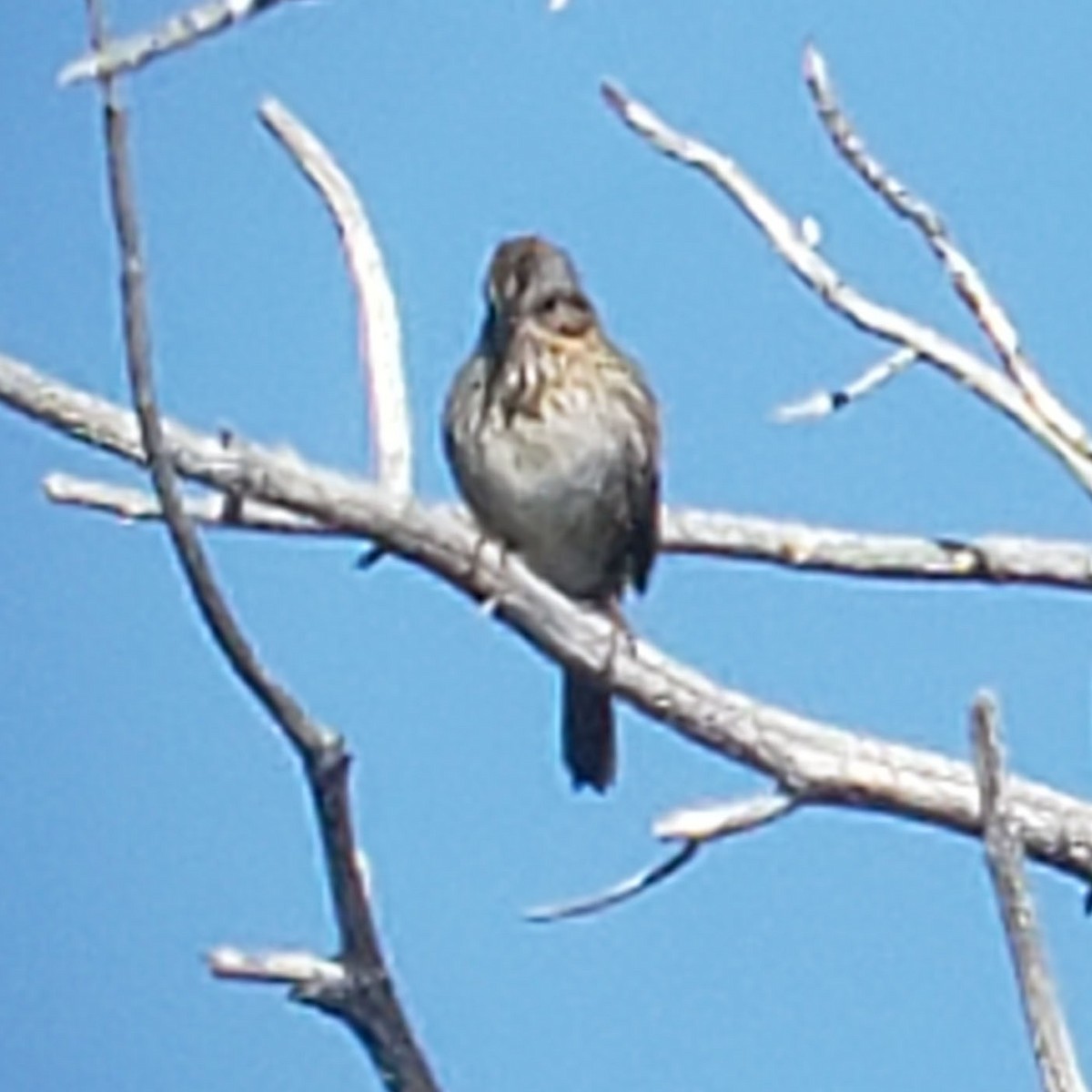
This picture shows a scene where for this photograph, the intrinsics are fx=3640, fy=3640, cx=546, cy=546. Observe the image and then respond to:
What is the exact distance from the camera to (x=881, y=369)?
3.59m

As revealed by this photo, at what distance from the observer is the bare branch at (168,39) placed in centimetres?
230

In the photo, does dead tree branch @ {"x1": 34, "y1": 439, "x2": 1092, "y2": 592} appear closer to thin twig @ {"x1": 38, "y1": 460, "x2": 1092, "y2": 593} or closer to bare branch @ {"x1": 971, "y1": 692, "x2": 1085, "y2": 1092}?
thin twig @ {"x1": 38, "y1": 460, "x2": 1092, "y2": 593}

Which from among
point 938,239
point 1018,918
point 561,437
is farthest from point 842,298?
point 561,437

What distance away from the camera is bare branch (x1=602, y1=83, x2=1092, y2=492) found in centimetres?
318

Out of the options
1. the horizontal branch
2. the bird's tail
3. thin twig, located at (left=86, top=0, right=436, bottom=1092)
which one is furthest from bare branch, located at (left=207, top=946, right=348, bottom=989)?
the bird's tail

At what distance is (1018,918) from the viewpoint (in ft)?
6.78

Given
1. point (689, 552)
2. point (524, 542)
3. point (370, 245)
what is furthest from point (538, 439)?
point (370, 245)

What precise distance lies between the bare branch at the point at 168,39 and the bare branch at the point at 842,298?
1.06 m

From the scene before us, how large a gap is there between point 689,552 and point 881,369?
1.18 feet

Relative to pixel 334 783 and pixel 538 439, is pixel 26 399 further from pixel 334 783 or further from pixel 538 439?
pixel 538 439

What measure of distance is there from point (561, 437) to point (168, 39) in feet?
12.2

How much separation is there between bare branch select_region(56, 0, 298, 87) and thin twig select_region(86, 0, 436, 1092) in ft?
0.08

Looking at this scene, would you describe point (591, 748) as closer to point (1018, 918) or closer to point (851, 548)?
point (851, 548)

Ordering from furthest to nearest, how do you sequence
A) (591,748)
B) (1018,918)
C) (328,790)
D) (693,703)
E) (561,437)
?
(591,748) < (561,437) < (693,703) < (328,790) < (1018,918)
